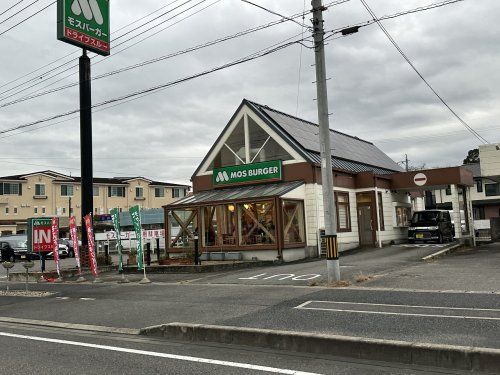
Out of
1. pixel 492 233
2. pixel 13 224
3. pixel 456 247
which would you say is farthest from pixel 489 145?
pixel 13 224

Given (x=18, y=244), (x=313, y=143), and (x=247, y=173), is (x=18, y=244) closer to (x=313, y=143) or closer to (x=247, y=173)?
(x=247, y=173)

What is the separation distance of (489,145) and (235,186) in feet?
44.0

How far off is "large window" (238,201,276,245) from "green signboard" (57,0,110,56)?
10.9 m

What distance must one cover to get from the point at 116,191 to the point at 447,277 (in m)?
59.2

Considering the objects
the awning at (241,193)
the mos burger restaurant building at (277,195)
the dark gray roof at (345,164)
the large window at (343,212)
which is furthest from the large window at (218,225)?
the large window at (343,212)

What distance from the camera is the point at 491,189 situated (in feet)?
165

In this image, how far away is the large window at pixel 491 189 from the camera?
50.0 m

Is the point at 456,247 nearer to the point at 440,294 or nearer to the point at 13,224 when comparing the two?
the point at 440,294

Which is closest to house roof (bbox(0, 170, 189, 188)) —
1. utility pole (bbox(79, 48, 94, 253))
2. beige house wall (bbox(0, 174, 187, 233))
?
beige house wall (bbox(0, 174, 187, 233))

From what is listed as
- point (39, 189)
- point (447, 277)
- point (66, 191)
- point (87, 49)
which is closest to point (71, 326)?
point (447, 277)

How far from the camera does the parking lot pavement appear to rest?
11.4m

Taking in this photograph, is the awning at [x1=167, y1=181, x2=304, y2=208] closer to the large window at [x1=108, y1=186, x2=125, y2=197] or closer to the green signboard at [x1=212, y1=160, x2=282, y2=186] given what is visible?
the green signboard at [x1=212, y1=160, x2=282, y2=186]

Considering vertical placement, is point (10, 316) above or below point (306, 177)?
below

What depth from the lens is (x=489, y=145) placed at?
82.5 ft
